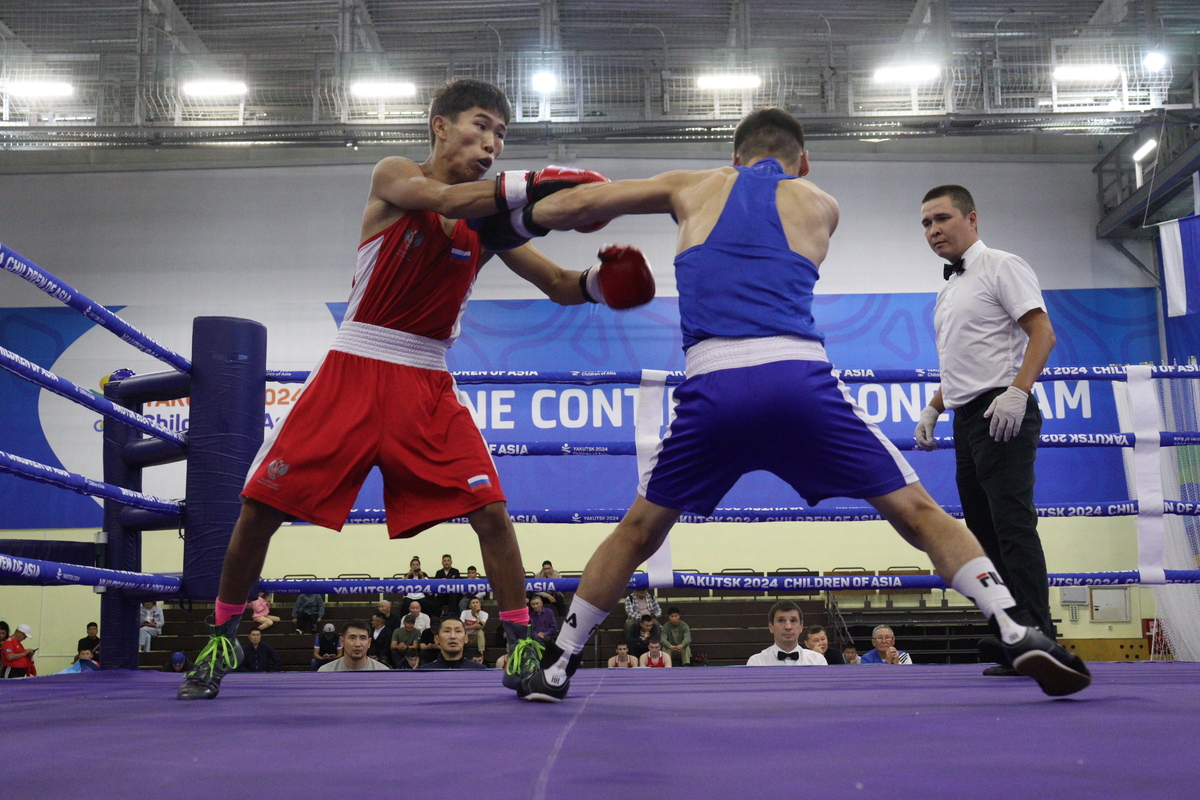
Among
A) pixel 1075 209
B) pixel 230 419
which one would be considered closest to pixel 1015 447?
pixel 230 419

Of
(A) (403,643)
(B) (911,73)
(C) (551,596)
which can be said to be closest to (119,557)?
(A) (403,643)

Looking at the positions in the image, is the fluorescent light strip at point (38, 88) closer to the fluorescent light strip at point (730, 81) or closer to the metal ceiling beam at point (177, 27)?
the metal ceiling beam at point (177, 27)

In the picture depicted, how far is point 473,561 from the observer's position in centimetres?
1107

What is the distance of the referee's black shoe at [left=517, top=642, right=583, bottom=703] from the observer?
6.53ft

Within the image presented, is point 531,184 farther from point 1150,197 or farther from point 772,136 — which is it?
point 1150,197

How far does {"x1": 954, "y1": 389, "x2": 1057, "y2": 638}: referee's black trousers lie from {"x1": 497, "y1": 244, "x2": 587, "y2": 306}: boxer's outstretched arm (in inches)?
46.4

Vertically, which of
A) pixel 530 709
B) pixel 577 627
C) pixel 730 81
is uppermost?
pixel 730 81

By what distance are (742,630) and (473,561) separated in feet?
10.4

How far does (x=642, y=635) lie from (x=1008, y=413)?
7048 millimetres

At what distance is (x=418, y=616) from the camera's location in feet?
30.2

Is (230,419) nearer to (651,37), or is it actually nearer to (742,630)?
(742,630)

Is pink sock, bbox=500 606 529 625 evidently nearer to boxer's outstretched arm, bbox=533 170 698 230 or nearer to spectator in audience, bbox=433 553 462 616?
boxer's outstretched arm, bbox=533 170 698 230

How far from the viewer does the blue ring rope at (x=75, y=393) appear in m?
2.33

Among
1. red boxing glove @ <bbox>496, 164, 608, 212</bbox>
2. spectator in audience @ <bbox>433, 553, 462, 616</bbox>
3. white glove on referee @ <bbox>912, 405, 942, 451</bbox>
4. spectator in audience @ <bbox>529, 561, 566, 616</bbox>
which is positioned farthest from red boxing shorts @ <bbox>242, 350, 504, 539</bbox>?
spectator in audience @ <bbox>433, 553, 462, 616</bbox>
